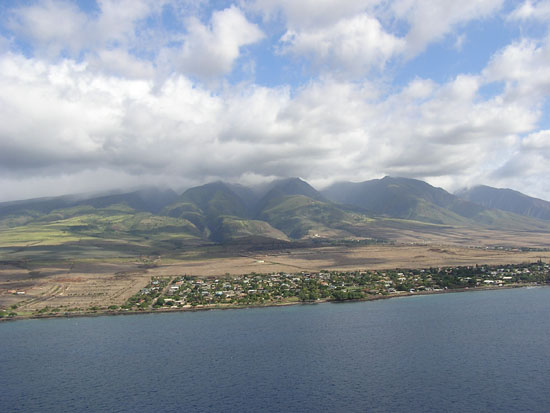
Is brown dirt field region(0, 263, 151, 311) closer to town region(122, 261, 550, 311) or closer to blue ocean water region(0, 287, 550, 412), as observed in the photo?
town region(122, 261, 550, 311)

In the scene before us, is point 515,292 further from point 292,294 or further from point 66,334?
point 66,334

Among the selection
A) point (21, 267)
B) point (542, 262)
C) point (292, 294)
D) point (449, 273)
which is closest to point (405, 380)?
point (292, 294)

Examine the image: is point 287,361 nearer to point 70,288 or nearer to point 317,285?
point 317,285

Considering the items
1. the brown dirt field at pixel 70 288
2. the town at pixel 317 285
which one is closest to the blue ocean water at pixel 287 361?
the town at pixel 317 285

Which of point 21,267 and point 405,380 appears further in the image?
point 21,267

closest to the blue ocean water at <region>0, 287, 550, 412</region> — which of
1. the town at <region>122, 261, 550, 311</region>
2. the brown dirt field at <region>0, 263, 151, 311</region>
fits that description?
the town at <region>122, 261, 550, 311</region>

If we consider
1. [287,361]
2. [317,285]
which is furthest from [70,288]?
[287,361]

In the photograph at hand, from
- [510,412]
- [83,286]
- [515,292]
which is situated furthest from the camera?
[83,286]
